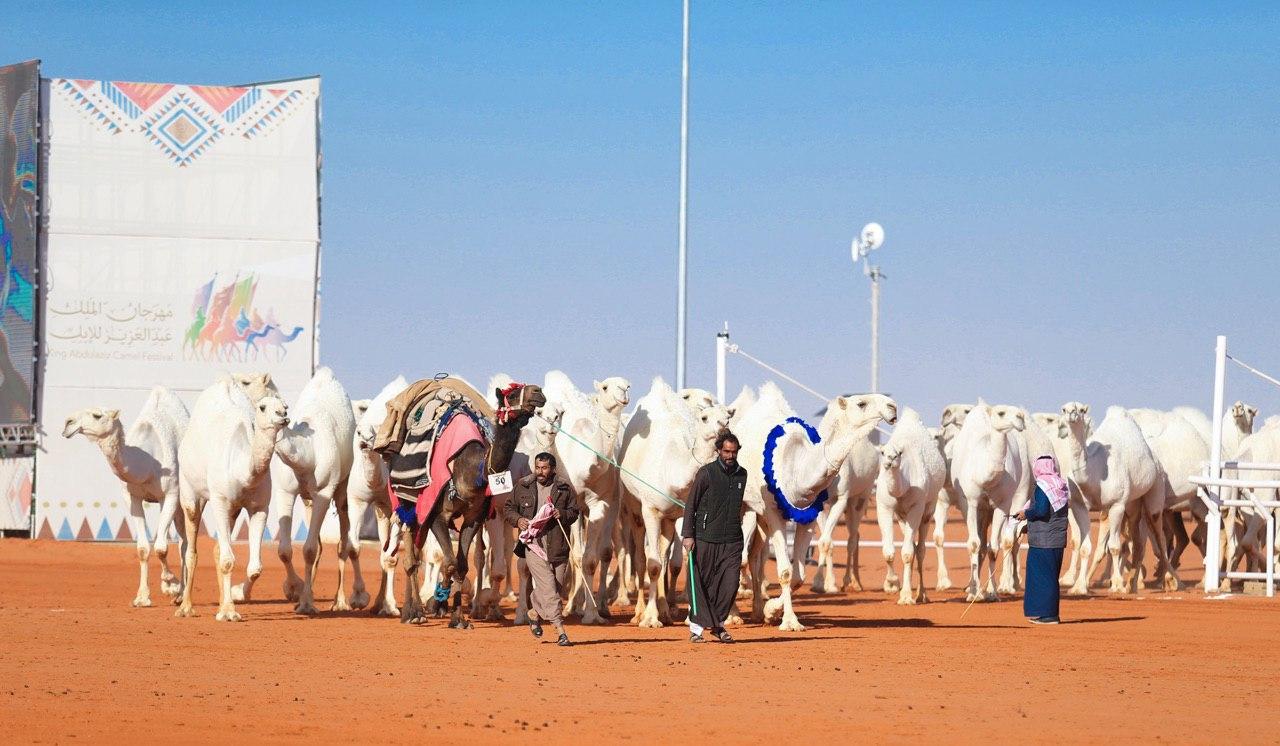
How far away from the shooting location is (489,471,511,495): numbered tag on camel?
49.5ft

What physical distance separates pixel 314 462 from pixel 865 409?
5685 mm

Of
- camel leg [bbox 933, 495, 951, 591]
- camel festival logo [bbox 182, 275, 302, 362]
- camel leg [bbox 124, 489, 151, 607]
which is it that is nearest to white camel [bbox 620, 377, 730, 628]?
camel leg [bbox 124, 489, 151, 607]

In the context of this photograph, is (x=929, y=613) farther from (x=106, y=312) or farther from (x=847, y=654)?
(x=106, y=312)

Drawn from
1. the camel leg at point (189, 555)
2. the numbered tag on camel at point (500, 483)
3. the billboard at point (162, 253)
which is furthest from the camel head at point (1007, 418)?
the billboard at point (162, 253)

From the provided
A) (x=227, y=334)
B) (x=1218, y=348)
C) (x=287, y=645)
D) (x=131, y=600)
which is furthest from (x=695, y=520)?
(x=227, y=334)

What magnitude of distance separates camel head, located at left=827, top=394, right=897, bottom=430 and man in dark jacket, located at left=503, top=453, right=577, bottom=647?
107 inches

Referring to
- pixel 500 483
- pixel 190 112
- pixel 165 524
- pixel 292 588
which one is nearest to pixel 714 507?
pixel 500 483

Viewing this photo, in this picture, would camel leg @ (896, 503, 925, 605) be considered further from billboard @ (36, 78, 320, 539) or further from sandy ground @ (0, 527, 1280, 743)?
billboard @ (36, 78, 320, 539)

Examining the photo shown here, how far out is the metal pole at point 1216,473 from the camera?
72.0ft

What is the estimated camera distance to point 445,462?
1557 centimetres

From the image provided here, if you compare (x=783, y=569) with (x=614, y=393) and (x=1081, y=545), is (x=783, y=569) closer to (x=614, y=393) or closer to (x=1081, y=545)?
(x=614, y=393)

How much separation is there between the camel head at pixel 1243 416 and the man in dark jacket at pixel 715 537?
13.3 m

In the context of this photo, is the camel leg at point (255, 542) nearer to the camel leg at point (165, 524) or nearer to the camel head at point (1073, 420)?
the camel leg at point (165, 524)

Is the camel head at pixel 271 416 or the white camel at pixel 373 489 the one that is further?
the white camel at pixel 373 489
